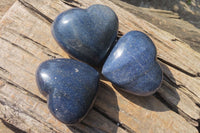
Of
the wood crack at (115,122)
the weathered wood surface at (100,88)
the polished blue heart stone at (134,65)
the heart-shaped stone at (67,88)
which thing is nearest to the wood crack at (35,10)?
the weathered wood surface at (100,88)

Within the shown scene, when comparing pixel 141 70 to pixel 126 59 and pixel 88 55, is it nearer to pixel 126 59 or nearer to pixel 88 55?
pixel 126 59

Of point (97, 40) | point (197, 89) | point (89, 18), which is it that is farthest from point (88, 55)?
point (197, 89)

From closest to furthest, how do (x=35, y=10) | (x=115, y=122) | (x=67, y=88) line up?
(x=67, y=88) → (x=115, y=122) → (x=35, y=10)

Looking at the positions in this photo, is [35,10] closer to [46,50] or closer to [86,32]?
[46,50]

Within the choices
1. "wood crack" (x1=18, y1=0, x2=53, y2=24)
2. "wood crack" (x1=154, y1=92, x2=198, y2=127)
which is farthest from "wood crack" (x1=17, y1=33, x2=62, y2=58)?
"wood crack" (x1=154, y1=92, x2=198, y2=127)

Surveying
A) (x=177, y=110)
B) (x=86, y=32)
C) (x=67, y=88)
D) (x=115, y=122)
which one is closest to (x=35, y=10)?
(x=86, y=32)

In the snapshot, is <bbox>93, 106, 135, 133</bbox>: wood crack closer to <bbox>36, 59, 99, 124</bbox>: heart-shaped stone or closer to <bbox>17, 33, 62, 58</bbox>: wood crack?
<bbox>36, 59, 99, 124</bbox>: heart-shaped stone
